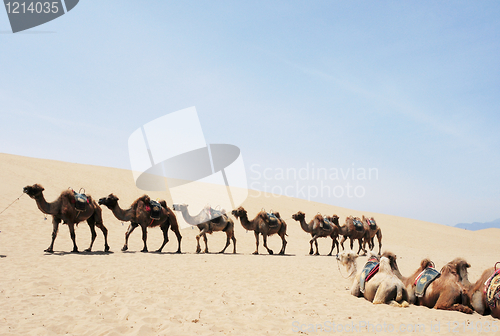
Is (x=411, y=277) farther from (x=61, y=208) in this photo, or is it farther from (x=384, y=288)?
(x=61, y=208)

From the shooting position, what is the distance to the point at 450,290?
658 cm

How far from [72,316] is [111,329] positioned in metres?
1.00

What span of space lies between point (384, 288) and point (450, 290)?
126 centimetres

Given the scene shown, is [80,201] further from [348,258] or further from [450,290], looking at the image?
[450,290]

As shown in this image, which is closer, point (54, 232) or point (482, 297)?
point (482, 297)

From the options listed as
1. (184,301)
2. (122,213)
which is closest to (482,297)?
(184,301)

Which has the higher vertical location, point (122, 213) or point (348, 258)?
point (122, 213)

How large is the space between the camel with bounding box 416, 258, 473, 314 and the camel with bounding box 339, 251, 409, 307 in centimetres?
44

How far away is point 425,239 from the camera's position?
34.8 m

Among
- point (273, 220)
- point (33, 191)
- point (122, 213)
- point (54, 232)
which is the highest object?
point (33, 191)

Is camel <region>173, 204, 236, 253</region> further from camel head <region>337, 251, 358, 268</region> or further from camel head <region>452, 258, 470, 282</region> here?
camel head <region>452, 258, 470, 282</region>

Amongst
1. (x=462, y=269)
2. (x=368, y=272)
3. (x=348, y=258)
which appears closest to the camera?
(x=462, y=269)

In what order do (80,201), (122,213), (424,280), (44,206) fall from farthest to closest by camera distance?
(122,213) → (80,201) → (44,206) → (424,280)

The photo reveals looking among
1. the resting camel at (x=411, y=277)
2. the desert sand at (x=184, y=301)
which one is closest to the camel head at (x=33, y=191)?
the desert sand at (x=184, y=301)
